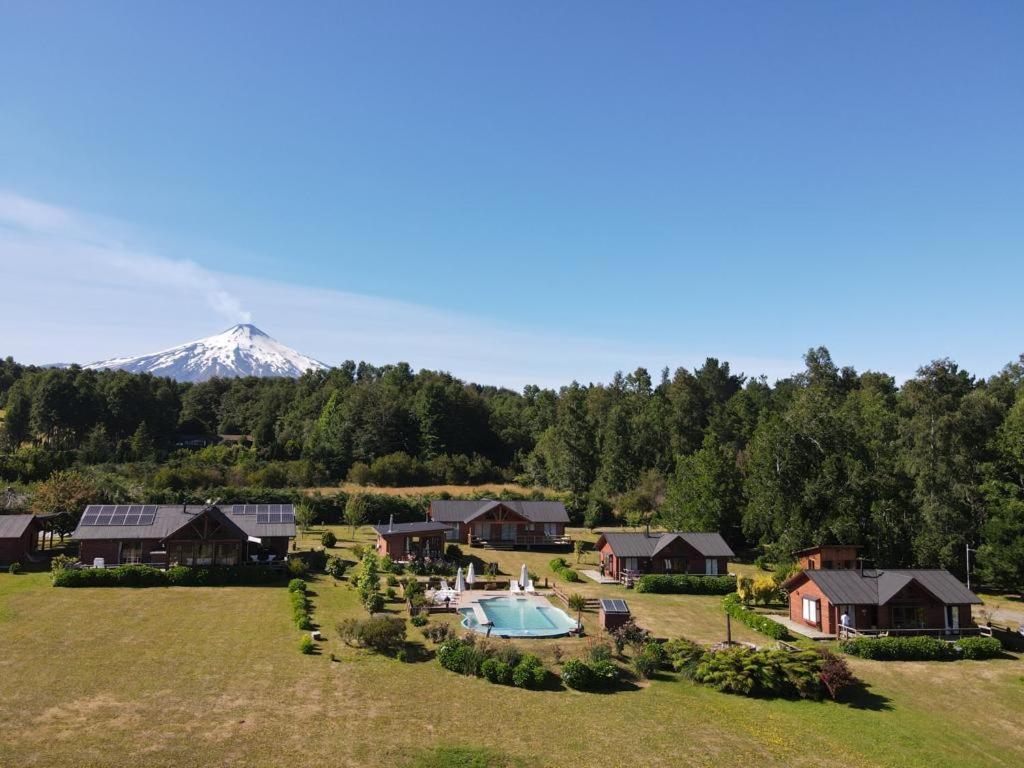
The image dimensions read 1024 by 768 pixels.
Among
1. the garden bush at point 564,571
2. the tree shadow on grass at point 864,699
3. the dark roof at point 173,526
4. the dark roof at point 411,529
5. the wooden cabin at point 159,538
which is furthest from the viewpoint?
the dark roof at point 411,529

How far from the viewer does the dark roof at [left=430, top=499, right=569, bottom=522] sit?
62594 mm

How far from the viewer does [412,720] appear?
22.1 meters

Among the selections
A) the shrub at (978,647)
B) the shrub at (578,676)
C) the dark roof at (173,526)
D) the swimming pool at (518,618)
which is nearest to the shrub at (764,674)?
the shrub at (578,676)

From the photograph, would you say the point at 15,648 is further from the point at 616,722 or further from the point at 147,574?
the point at 616,722

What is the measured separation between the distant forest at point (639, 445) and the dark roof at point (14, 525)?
15.1m

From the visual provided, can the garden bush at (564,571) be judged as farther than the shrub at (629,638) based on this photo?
Yes

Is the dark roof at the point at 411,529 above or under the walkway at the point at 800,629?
above

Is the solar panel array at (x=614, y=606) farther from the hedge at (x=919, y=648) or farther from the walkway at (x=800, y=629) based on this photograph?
the hedge at (x=919, y=648)

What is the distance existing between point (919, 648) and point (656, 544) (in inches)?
748

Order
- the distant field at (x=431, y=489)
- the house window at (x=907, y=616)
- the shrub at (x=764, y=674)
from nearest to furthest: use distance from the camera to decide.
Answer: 1. the shrub at (x=764, y=674)
2. the house window at (x=907, y=616)
3. the distant field at (x=431, y=489)

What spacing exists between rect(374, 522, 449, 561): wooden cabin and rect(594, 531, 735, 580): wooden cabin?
41.2 feet

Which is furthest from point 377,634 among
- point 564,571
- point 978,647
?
point 978,647

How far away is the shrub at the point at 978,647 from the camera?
32.3m

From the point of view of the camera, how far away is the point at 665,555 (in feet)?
159
